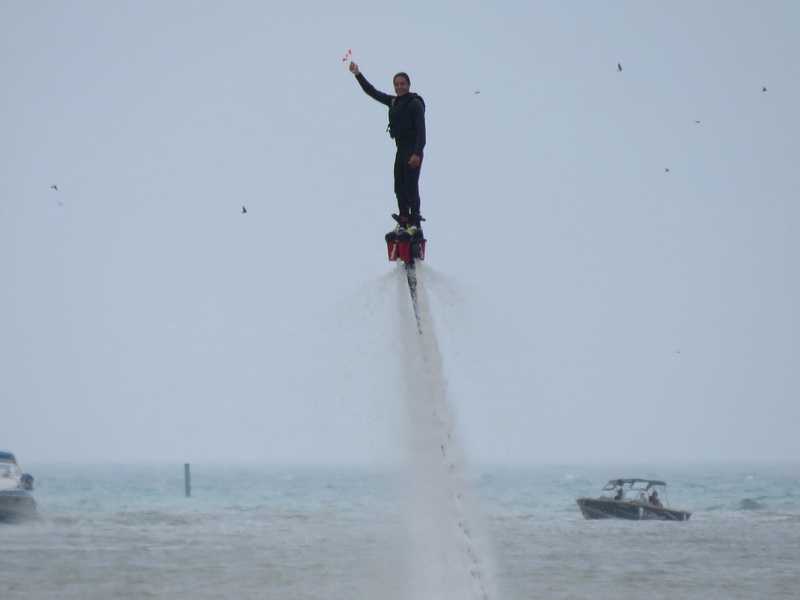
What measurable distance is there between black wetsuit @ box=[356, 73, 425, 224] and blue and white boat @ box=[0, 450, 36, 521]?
191ft

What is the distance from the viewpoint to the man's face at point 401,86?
15.4 m

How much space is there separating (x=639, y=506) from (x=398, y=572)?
61.5m

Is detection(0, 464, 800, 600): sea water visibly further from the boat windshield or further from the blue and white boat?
the boat windshield

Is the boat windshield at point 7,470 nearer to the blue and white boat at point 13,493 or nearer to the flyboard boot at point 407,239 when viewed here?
the blue and white boat at point 13,493

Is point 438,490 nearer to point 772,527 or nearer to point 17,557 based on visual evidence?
point 17,557

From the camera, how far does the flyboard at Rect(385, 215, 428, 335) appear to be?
15.3 metres

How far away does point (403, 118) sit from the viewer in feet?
50.1

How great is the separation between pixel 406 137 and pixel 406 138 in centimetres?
1

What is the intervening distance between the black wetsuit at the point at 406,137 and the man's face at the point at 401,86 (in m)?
0.04

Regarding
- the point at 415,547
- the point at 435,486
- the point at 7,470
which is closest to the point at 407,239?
the point at 435,486

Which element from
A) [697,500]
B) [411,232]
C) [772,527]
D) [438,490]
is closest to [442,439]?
[438,490]

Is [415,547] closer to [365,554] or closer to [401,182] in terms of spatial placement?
[401,182]

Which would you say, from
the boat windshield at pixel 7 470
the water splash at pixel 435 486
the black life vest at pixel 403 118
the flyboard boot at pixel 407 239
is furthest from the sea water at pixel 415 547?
the boat windshield at pixel 7 470

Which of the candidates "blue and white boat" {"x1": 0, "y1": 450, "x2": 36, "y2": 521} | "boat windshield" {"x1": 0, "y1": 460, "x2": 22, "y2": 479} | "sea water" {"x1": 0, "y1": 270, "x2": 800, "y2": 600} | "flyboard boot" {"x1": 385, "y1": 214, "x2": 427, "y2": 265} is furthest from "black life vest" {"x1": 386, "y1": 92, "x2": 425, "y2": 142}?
"boat windshield" {"x1": 0, "y1": 460, "x2": 22, "y2": 479}
